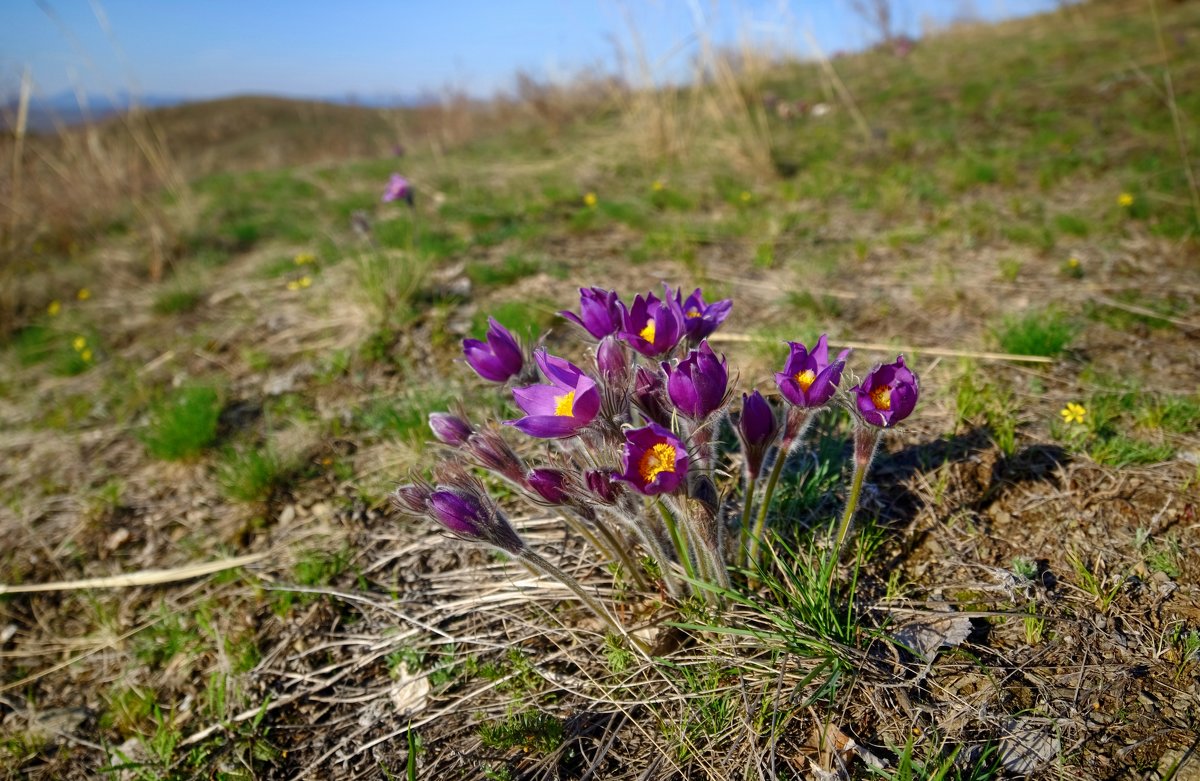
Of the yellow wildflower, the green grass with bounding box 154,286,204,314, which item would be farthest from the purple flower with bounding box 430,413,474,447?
the green grass with bounding box 154,286,204,314

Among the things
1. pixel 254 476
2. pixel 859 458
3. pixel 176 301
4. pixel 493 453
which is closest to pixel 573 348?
pixel 254 476

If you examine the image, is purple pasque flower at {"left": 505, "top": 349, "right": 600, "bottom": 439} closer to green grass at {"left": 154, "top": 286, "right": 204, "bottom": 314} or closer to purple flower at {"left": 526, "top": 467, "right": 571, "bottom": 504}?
purple flower at {"left": 526, "top": 467, "right": 571, "bottom": 504}

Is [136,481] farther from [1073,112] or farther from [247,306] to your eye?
[1073,112]

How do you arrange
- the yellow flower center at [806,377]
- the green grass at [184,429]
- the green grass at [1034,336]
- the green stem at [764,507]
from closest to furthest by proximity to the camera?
the yellow flower center at [806,377] → the green stem at [764,507] → the green grass at [1034,336] → the green grass at [184,429]

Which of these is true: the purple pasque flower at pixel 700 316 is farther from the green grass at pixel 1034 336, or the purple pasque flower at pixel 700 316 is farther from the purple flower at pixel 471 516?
the green grass at pixel 1034 336

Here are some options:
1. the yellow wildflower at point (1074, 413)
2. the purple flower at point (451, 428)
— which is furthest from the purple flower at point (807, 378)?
the yellow wildflower at point (1074, 413)

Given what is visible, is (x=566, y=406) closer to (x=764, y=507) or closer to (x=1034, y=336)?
(x=764, y=507)
